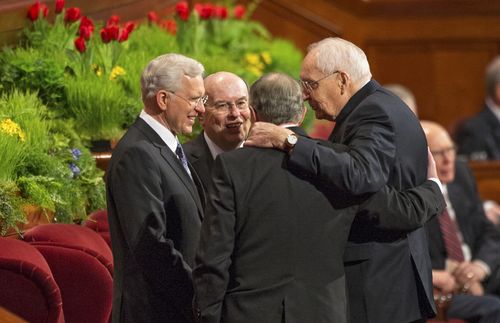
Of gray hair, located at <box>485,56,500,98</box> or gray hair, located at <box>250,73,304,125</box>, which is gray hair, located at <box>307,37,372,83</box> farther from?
gray hair, located at <box>485,56,500,98</box>

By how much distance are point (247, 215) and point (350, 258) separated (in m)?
0.53

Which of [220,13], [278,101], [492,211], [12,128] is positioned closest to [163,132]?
[278,101]

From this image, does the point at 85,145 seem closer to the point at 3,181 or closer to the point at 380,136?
the point at 3,181

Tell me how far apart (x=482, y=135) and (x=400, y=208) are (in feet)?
17.6

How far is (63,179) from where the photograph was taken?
17.8 ft

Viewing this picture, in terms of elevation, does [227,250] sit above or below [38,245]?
above

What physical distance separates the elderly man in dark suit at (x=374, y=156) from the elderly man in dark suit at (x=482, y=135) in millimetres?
5031

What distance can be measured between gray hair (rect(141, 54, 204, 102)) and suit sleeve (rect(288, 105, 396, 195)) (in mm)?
653

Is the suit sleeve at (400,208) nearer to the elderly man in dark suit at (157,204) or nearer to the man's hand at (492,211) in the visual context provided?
the elderly man in dark suit at (157,204)

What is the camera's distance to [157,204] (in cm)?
430

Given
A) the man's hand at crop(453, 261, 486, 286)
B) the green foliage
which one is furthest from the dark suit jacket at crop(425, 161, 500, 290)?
the green foliage

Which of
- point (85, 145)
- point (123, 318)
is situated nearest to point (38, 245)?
point (123, 318)

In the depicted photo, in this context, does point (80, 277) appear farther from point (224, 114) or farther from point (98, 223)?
point (224, 114)

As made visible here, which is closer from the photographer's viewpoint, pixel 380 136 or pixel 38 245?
pixel 380 136
